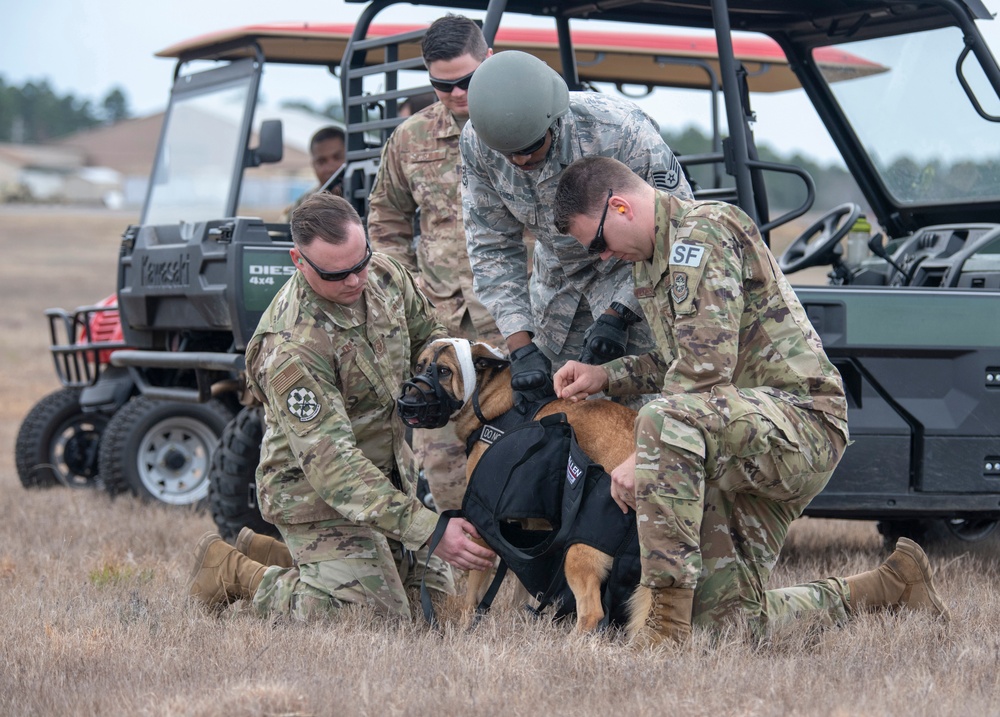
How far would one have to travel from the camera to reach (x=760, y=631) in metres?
3.38

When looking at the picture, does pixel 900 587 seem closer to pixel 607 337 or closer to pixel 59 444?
pixel 607 337

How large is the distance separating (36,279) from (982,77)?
23.6 metres

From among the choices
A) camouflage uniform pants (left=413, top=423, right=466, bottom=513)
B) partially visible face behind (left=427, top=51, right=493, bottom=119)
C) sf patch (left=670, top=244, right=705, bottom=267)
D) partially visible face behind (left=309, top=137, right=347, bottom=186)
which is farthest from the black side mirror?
sf patch (left=670, top=244, right=705, bottom=267)

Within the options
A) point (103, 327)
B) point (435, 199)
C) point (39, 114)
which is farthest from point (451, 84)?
point (39, 114)

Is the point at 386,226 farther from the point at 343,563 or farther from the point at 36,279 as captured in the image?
the point at 36,279

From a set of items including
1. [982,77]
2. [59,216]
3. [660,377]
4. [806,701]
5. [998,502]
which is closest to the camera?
[806,701]

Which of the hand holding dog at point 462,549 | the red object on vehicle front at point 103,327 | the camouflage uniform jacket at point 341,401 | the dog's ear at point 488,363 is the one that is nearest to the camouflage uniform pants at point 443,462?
the camouflage uniform jacket at point 341,401

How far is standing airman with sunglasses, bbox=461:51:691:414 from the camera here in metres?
Answer: 3.52

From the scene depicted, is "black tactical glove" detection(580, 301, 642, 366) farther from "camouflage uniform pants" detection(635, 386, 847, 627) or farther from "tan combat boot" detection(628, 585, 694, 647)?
"tan combat boot" detection(628, 585, 694, 647)

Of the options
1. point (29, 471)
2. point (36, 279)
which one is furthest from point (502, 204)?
point (36, 279)

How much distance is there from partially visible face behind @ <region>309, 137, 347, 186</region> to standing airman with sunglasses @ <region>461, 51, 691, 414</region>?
2322mm

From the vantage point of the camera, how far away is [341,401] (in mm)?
3705

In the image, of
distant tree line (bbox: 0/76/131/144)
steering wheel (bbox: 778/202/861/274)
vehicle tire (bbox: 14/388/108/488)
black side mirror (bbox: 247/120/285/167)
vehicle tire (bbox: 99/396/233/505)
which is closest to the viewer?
steering wheel (bbox: 778/202/861/274)

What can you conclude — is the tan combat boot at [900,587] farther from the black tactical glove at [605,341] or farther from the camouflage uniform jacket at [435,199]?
the camouflage uniform jacket at [435,199]
